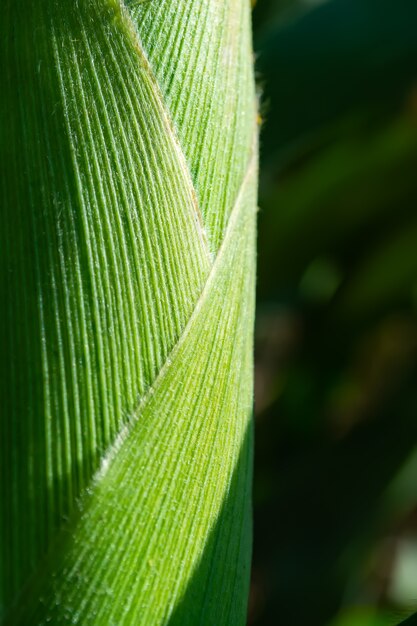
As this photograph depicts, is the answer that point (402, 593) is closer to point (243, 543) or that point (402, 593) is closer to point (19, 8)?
point (243, 543)

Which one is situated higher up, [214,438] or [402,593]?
[214,438]

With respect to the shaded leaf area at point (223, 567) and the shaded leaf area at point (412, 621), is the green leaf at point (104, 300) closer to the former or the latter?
the shaded leaf area at point (223, 567)

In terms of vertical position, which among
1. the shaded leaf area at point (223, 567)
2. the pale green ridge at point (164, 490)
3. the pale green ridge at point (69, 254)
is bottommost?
the shaded leaf area at point (223, 567)

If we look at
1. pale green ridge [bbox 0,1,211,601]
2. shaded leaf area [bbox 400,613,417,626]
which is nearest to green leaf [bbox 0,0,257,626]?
pale green ridge [bbox 0,1,211,601]

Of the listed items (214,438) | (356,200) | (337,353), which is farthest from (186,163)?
(337,353)

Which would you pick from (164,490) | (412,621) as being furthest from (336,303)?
(164,490)

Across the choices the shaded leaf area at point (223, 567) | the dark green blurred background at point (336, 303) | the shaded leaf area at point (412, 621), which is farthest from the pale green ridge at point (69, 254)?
the dark green blurred background at point (336, 303)

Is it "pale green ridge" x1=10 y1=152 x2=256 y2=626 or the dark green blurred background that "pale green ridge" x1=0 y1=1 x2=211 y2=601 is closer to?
"pale green ridge" x1=10 y1=152 x2=256 y2=626
